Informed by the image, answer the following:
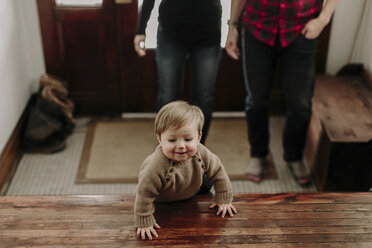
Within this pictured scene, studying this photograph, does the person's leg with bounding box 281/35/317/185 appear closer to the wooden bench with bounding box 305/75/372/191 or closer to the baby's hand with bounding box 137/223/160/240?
the wooden bench with bounding box 305/75/372/191

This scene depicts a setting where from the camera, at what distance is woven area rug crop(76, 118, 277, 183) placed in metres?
2.38

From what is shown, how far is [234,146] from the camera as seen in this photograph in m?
2.61

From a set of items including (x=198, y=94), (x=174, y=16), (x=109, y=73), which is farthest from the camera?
(x=109, y=73)

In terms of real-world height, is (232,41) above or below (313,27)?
below

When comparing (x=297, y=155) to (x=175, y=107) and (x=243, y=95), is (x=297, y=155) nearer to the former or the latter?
(x=243, y=95)

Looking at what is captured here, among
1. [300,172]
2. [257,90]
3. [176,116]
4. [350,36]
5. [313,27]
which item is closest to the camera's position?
[176,116]

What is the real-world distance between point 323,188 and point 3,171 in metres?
1.57

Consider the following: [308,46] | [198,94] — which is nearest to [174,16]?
[198,94]

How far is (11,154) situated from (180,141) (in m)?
1.45

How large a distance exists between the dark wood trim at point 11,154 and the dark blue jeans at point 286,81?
1242 millimetres

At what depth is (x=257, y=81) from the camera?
6.89 ft

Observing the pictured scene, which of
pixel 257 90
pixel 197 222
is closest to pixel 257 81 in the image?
pixel 257 90

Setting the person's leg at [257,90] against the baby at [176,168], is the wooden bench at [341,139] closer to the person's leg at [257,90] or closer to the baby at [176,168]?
the person's leg at [257,90]

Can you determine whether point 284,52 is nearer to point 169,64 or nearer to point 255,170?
point 169,64
